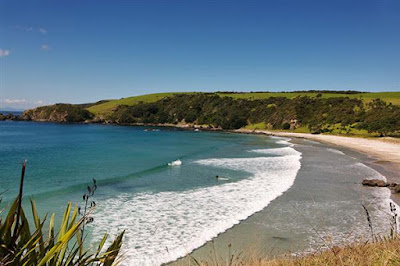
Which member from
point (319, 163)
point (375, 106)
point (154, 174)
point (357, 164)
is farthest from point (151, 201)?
point (375, 106)

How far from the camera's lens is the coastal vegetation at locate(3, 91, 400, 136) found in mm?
76125

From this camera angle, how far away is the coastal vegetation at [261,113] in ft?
250

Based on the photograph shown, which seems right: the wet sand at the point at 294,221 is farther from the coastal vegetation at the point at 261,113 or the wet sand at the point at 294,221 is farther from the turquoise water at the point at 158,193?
the coastal vegetation at the point at 261,113

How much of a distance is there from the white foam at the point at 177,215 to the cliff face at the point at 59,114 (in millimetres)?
126767

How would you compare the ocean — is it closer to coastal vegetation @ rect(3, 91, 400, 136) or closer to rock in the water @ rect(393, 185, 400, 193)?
rock in the water @ rect(393, 185, 400, 193)

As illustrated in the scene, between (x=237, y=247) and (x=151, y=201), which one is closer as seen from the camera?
(x=237, y=247)

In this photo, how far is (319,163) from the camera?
32438mm

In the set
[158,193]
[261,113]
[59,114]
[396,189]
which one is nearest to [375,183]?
[396,189]

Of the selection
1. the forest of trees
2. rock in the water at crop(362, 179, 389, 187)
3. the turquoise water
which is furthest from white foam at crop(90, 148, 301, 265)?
the forest of trees

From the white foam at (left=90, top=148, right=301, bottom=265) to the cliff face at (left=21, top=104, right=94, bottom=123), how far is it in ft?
416

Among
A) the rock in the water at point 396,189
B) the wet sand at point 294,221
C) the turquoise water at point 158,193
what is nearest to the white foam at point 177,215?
the turquoise water at point 158,193

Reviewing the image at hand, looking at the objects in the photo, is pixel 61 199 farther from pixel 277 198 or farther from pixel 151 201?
pixel 277 198

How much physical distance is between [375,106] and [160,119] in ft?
245

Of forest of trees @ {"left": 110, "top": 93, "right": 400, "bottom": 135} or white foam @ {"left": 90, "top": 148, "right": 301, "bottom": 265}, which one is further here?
forest of trees @ {"left": 110, "top": 93, "right": 400, "bottom": 135}
